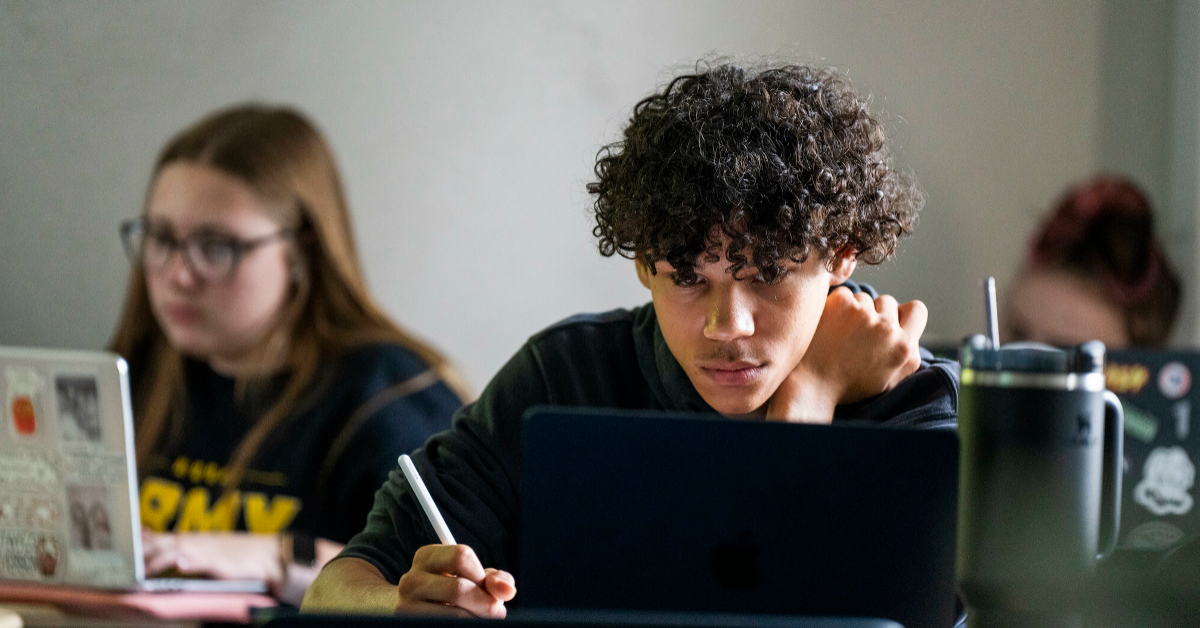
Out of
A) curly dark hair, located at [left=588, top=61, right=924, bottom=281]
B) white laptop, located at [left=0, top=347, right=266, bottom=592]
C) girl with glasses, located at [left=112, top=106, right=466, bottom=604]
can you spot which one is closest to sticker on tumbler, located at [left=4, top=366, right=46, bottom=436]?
white laptop, located at [left=0, top=347, right=266, bottom=592]

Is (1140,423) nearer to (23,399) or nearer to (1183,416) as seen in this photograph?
(1183,416)

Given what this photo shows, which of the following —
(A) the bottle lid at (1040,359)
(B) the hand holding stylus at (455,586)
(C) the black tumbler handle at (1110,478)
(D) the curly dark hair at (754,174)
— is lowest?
(B) the hand holding stylus at (455,586)

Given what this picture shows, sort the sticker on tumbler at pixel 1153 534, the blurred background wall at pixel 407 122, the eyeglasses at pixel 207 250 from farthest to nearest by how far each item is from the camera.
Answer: the blurred background wall at pixel 407 122, the eyeglasses at pixel 207 250, the sticker on tumbler at pixel 1153 534

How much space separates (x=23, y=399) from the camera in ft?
4.06

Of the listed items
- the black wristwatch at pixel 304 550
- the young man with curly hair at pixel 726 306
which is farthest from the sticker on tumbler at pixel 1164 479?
the black wristwatch at pixel 304 550

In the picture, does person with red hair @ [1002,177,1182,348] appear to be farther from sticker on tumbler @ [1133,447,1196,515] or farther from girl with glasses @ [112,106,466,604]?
girl with glasses @ [112,106,466,604]

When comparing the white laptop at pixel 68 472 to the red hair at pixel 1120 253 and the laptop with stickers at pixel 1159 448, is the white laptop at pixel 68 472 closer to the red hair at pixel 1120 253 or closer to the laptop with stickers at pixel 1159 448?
the laptop with stickers at pixel 1159 448

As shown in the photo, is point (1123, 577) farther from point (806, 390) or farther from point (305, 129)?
point (305, 129)

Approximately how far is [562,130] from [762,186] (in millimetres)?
1407

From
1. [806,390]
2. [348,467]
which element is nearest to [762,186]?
[806,390]

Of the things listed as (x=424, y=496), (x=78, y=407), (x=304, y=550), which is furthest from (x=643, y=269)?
(x=304, y=550)

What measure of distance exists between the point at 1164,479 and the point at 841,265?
0.66 m

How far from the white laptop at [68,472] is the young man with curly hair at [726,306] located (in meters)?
0.37

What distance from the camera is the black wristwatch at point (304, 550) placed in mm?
1715
